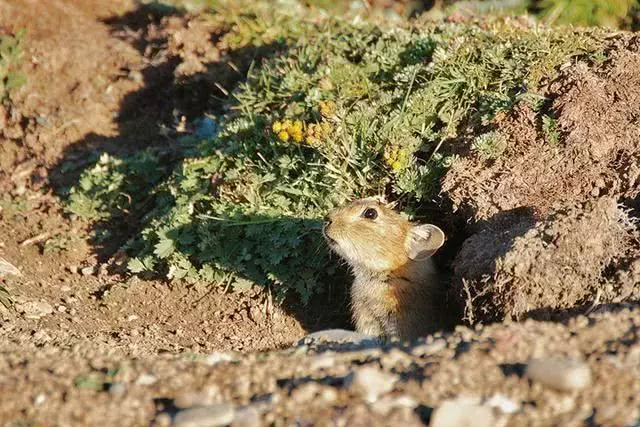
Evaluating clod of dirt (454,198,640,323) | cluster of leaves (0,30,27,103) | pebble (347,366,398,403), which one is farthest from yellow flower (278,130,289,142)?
cluster of leaves (0,30,27,103)

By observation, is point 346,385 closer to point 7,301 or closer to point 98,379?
point 98,379

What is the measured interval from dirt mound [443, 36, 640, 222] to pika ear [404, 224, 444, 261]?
266 millimetres

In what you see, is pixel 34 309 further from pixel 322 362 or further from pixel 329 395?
pixel 329 395

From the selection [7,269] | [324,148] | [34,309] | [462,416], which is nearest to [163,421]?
[462,416]

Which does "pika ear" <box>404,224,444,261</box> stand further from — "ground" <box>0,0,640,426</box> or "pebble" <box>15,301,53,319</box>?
"pebble" <box>15,301,53,319</box>

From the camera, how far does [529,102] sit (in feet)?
21.4

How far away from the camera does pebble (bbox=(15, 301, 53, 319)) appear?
264 inches

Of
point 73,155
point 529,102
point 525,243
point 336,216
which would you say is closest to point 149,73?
point 73,155

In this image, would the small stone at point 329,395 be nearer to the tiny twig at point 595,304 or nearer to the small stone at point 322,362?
the small stone at point 322,362

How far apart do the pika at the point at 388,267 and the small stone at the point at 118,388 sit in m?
2.52

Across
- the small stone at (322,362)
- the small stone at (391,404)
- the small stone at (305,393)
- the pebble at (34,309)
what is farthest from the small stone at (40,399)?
the pebble at (34,309)

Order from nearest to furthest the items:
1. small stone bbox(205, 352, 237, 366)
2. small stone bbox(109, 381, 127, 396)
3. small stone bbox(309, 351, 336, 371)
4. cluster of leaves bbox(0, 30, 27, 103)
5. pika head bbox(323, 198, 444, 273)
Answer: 1. small stone bbox(109, 381, 127, 396)
2. small stone bbox(309, 351, 336, 371)
3. small stone bbox(205, 352, 237, 366)
4. pika head bbox(323, 198, 444, 273)
5. cluster of leaves bbox(0, 30, 27, 103)

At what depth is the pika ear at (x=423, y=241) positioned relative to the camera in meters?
6.36

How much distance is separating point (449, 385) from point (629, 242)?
222cm
